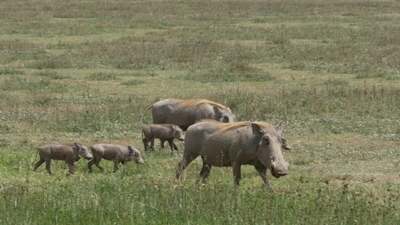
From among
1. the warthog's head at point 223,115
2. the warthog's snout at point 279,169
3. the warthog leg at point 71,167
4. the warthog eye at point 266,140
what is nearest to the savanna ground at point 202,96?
the warthog leg at point 71,167

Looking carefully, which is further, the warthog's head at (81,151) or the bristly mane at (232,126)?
the warthog's head at (81,151)

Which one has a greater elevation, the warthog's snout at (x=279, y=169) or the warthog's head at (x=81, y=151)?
the warthog's snout at (x=279, y=169)

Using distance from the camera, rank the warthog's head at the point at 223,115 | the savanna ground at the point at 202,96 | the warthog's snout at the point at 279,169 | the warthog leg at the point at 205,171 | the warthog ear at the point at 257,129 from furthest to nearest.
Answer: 1. the warthog's head at the point at 223,115
2. the warthog leg at the point at 205,171
3. the warthog ear at the point at 257,129
4. the warthog's snout at the point at 279,169
5. the savanna ground at the point at 202,96

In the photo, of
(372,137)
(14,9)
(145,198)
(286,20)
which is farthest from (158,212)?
(14,9)

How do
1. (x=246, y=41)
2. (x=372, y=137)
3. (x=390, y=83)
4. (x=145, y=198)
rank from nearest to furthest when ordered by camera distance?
(x=145, y=198) → (x=372, y=137) → (x=390, y=83) → (x=246, y=41)

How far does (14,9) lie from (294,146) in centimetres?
4155

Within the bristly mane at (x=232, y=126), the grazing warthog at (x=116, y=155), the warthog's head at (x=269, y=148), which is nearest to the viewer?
the warthog's head at (x=269, y=148)

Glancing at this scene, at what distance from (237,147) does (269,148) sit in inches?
29.2

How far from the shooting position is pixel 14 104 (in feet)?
69.4

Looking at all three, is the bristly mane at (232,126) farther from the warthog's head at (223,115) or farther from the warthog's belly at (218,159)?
the warthog's head at (223,115)

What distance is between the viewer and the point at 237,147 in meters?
11.6

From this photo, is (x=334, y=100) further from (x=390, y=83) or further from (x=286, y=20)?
(x=286, y=20)

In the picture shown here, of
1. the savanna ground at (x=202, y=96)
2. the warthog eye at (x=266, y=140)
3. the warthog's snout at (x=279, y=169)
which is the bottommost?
the savanna ground at (x=202, y=96)

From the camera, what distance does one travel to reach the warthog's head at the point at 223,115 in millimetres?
15448
